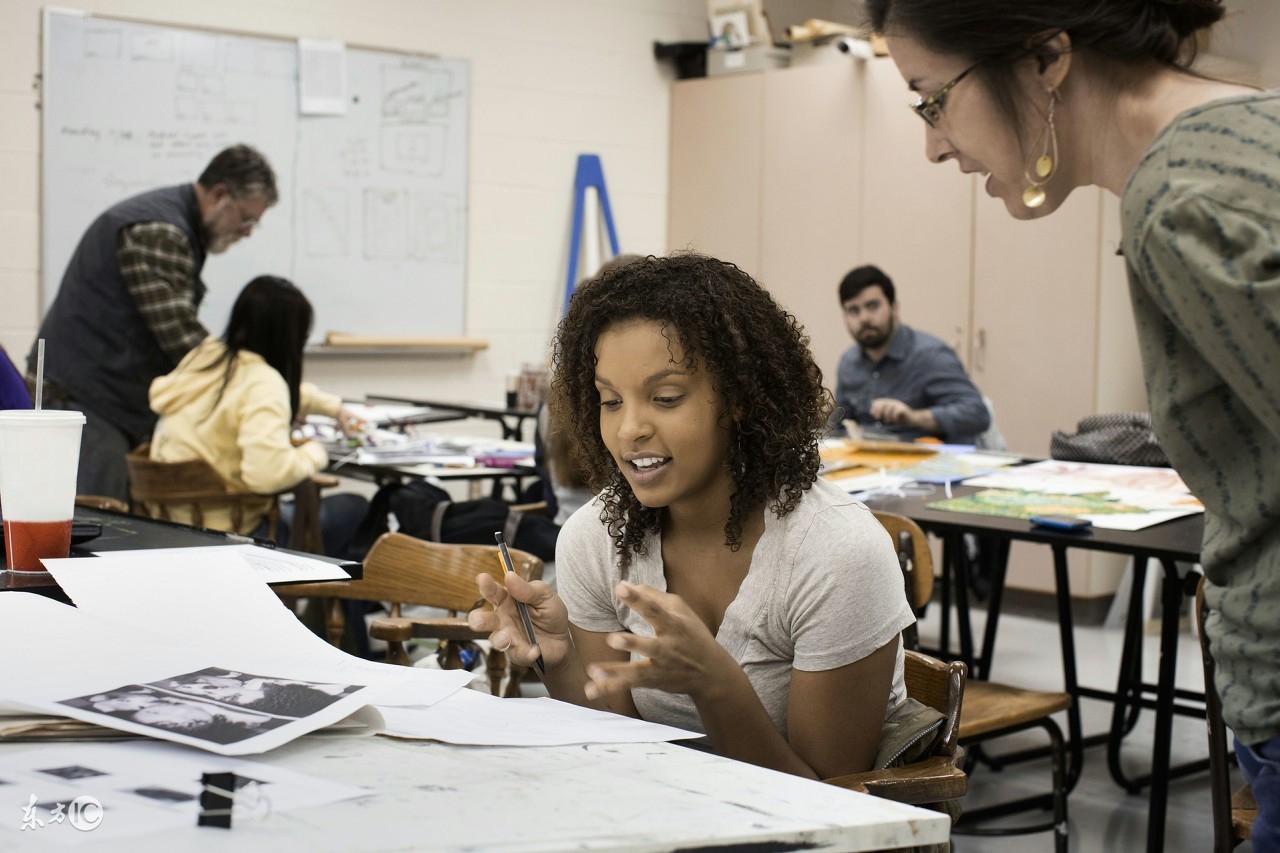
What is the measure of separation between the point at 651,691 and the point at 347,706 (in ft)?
1.88

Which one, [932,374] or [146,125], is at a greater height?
[146,125]

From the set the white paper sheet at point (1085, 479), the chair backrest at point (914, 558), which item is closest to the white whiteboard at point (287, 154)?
the white paper sheet at point (1085, 479)

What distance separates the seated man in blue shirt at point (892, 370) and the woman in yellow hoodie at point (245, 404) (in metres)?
1.94

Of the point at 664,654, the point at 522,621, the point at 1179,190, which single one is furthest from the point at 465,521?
the point at 1179,190

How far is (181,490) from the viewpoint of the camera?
138 inches

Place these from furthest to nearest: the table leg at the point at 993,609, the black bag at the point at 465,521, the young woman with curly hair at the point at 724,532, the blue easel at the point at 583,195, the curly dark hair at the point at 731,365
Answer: the blue easel at the point at 583,195 < the table leg at the point at 993,609 < the black bag at the point at 465,521 < the curly dark hair at the point at 731,365 < the young woman with curly hair at the point at 724,532

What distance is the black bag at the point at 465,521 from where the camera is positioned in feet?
9.72

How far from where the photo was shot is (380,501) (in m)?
3.64

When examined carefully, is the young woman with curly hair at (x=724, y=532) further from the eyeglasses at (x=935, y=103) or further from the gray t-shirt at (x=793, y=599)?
the eyeglasses at (x=935, y=103)

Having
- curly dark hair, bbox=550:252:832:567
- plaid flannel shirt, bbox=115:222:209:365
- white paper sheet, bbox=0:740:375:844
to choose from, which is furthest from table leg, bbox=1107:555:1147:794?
plaid flannel shirt, bbox=115:222:209:365

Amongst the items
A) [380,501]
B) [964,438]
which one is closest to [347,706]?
[380,501]

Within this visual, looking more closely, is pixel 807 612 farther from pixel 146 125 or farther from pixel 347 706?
pixel 146 125

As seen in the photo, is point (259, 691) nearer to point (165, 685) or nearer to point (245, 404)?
point (165, 685)

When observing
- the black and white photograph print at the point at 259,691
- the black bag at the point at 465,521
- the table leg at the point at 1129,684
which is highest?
the black and white photograph print at the point at 259,691
